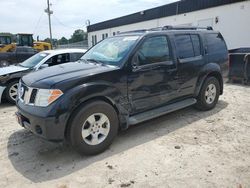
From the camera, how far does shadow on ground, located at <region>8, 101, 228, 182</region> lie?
3.47m

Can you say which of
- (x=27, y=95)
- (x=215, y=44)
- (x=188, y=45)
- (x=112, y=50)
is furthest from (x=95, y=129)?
(x=215, y=44)

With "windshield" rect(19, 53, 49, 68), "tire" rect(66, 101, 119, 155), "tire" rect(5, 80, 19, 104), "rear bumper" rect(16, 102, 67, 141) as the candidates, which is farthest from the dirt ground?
"windshield" rect(19, 53, 49, 68)

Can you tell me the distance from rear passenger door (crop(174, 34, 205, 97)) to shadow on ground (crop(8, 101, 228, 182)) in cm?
75

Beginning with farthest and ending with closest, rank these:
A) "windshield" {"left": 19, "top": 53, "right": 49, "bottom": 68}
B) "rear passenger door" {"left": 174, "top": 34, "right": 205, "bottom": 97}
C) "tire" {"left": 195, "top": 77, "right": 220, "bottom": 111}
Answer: "windshield" {"left": 19, "top": 53, "right": 49, "bottom": 68}, "tire" {"left": 195, "top": 77, "right": 220, "bottom": 111}, "rear passenger door" {"left": 174, "top": 34, "right": 205, "bottom": 97}

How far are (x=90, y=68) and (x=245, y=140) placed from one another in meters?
2.97

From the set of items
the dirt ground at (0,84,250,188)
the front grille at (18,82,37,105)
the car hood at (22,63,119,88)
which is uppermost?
the car hood at (22,63,119,88)

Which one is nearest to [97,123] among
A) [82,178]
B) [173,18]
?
[82,178]

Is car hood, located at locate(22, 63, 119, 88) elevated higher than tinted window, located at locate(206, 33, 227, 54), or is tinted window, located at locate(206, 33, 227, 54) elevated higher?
tinted window, located at locate(206, 33, 227, 54)

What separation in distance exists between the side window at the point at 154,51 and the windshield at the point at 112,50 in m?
0.23

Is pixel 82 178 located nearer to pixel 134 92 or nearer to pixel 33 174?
pixel 33 174

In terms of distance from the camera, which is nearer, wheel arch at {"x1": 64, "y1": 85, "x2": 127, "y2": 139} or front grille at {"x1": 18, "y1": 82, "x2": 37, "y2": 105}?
wheel arch at {"x1": 64, "y1": 85, "x2": 127, "y2": 139}

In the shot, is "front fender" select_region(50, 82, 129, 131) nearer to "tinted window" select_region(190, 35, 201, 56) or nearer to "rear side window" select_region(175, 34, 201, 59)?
"rear side window" select_region(175, 34, 201, 59)

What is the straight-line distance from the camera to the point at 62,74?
12.6 ft

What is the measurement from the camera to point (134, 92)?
4.25m
